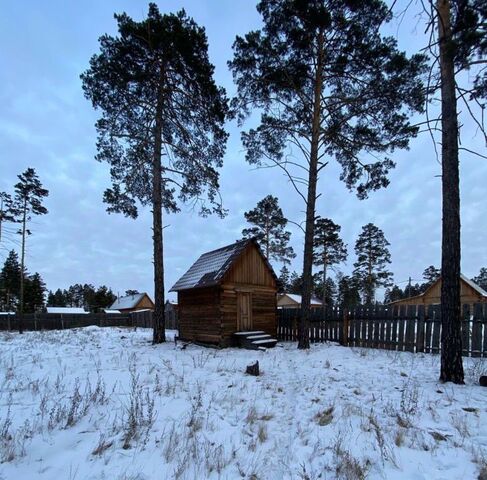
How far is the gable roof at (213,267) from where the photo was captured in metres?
13.5

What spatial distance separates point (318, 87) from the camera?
1203 centimetres

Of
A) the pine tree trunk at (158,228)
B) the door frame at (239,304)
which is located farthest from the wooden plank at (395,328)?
the pine tree trunk at (158,228)

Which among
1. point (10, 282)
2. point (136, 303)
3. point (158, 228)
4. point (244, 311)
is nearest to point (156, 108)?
point (158, 228)

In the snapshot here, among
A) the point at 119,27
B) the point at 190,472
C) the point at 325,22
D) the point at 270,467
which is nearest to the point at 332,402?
the point at 270,467

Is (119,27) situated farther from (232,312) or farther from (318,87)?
(232,312)

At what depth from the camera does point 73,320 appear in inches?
1254

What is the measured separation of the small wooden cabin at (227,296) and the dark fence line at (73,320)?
14.0 metres

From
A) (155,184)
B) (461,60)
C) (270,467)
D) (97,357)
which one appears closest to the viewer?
(270,467)

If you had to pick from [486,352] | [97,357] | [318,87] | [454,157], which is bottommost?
[97,357]

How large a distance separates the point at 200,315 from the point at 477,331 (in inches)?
403

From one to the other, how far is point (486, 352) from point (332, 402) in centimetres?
676

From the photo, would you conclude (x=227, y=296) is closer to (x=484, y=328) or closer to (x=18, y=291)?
(x=484, y=328)

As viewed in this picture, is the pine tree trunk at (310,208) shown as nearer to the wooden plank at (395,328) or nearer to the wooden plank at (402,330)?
the wooden plank at (395,328)

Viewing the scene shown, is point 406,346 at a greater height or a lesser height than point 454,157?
lesser
